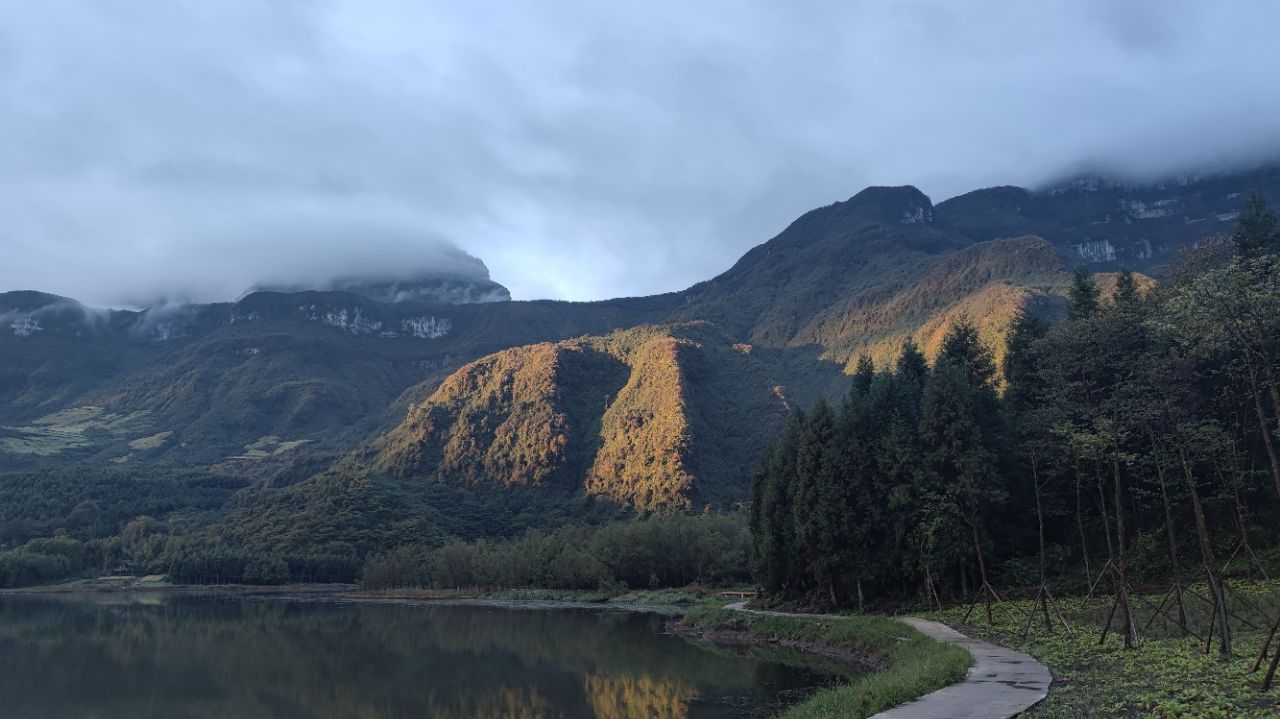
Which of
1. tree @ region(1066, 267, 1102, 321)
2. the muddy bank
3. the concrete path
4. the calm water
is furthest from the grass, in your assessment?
tree @ region(1066, 267, 1102, 321)

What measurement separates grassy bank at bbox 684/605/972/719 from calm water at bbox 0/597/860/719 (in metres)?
2.94

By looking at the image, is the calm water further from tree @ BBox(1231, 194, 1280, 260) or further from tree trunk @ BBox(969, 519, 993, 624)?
tree @ BBox(1231, 194, 1280, 260)

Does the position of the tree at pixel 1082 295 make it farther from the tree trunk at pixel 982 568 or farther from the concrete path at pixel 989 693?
the concrete path at pixel 989 693

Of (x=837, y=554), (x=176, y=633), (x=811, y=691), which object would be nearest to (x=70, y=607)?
(x=176, y=633)

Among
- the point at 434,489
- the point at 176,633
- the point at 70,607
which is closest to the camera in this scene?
the point at 176,633

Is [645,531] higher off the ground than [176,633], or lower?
higher

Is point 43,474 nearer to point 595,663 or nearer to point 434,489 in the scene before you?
point 434,489

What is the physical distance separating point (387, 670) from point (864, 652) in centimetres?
2745

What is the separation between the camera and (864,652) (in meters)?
39.9

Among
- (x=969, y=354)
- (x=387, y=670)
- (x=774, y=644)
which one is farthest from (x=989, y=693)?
(x=969, y=354)

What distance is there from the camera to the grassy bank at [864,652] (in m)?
20.2

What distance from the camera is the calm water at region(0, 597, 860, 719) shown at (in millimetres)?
35344

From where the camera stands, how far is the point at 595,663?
1850 inches

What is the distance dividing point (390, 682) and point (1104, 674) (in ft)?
114
